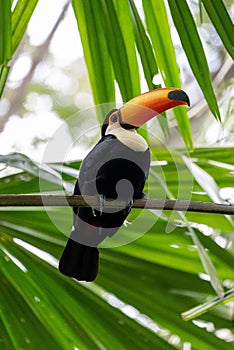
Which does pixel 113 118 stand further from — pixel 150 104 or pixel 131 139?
pixel 150 104

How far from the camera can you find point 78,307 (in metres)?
1.24

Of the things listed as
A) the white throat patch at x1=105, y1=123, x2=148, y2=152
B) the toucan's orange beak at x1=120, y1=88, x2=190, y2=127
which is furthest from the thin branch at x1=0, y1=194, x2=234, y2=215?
the white throat patch at x1=105, y1=123, x2=148, y2=152

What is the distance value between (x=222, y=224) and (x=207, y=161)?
0.51 feet

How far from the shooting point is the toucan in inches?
49.3

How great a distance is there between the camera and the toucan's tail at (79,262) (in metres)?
1.23

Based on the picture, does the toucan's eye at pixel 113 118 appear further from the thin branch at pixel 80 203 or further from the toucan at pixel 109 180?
the thin branch at pixel 80 203

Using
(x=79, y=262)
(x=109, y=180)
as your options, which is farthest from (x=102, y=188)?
(x=79, y=262)

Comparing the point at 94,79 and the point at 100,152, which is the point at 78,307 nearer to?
the point at 100,152

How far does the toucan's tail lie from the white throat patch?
9.3 inches

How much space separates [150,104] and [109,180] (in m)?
0.23

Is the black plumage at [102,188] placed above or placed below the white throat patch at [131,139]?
below

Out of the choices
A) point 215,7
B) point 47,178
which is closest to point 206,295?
point 47,178

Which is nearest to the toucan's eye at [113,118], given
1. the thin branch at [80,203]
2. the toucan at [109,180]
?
the toucan at [109,180]

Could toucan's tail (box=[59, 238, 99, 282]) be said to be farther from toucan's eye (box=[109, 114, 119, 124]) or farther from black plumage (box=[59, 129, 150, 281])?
toucan's eye (box=[109, 114, 119, 124])
